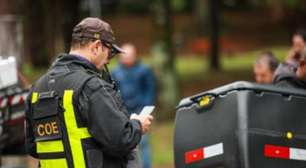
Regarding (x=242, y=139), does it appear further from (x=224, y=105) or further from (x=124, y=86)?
(x=124, y=86)

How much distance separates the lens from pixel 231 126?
5.21 metres

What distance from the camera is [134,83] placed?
11.2m

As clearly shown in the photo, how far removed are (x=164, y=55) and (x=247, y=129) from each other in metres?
12.6

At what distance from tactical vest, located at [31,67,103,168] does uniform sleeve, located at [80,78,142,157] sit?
0.23 feet

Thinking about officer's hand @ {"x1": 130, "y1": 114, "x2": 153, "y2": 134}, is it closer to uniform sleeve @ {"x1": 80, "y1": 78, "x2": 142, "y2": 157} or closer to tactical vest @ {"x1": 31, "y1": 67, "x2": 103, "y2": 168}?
uniform sleeve @ {"x1": 80, "y1": 78, "x2": 142, "y2": 157}

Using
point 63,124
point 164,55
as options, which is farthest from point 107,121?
point 164,55

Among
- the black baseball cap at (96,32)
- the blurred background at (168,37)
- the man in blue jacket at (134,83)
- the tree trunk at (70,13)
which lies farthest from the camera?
the tree trunk at (70,13)

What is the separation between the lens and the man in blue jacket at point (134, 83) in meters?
11.0

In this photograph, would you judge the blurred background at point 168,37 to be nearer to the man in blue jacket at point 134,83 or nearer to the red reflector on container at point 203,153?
the man in blue jacket at point 134,83

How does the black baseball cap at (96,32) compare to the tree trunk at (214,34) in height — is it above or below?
above

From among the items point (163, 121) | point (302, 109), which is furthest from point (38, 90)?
point (163, 121)

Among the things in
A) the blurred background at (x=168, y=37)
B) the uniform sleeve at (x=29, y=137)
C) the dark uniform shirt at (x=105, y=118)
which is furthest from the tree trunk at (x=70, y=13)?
the dark uniform shirt at (x=105, y=118)

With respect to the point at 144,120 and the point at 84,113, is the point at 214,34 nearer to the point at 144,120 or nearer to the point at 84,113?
the point at 144,120

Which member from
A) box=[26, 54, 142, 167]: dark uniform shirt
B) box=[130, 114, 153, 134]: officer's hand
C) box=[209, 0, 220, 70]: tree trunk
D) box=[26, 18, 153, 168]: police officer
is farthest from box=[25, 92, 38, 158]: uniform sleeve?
box=[209, 0, 220, 70]: tree trunk
